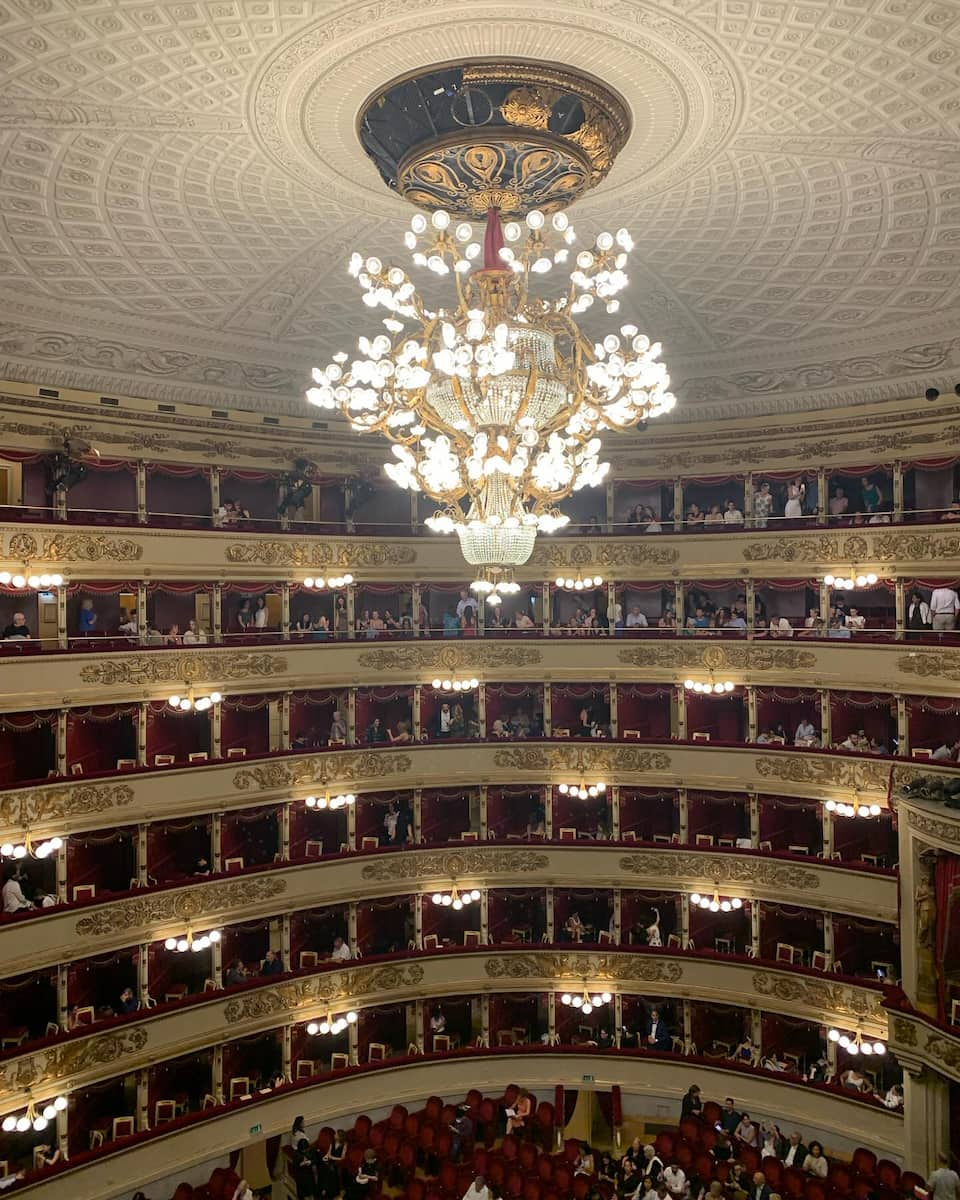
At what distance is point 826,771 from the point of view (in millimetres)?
20953

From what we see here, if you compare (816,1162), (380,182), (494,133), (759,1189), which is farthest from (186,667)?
(816,1162)

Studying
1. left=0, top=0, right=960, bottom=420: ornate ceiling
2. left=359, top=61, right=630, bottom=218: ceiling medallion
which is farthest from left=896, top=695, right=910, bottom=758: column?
left=359, top=61, right=630, bottom=218: ceiling medallion

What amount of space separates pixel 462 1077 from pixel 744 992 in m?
6.45

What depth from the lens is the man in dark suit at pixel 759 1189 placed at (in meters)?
16.4

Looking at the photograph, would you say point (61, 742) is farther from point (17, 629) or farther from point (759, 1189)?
point (759, 1189)

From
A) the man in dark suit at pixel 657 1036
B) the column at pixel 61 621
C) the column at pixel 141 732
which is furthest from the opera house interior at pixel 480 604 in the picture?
the column at pixel 61 621

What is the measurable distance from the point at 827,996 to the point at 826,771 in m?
4.58

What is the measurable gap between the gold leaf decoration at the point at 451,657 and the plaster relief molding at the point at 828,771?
579 cm

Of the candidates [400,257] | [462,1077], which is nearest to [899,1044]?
[462,1077]

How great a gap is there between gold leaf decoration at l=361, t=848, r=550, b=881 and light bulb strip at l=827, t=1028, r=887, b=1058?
694 cm

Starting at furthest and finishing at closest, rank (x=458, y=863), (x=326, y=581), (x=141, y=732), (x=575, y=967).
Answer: (x=458, y=863), (x=575, y=967), (x=326, y=581), (x=141, y=732)

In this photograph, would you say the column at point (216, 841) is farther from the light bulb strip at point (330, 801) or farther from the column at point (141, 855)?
the light bulb strip at point (330, 801)

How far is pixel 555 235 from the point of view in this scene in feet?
49.2

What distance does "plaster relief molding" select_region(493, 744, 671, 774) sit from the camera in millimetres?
22812
